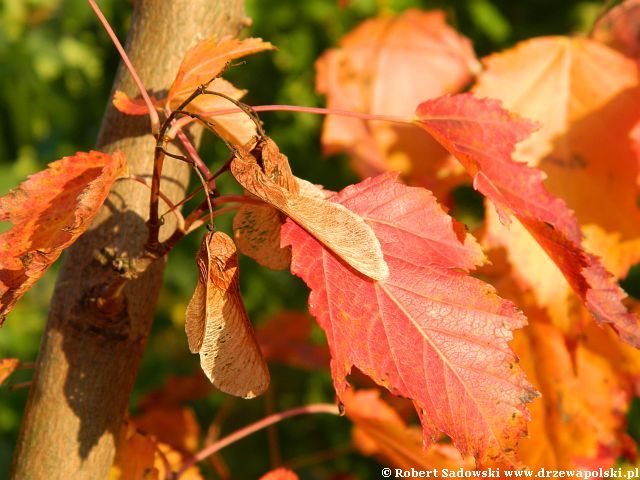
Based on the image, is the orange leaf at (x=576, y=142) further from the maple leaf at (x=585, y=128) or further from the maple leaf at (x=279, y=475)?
the maple leaf at (x=279, y=475)

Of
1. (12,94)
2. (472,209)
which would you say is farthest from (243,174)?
(12,94)

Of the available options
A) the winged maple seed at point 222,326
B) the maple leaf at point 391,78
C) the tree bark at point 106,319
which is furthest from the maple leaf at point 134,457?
the maple leaf at point 391,78

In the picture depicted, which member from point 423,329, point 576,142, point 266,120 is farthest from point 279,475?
point 266,120

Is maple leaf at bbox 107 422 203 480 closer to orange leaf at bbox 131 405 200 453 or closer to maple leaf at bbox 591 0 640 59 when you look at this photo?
orange leaf at bbox 131 405 200 453

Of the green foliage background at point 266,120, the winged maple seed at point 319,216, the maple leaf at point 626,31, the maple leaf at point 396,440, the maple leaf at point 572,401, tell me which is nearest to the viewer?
the winged maple seed at point 319,216

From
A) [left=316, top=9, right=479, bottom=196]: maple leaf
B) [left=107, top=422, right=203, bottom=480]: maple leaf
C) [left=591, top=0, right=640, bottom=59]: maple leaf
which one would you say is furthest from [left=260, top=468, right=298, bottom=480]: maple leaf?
[left=591, top=0, right=640, bottom=59]: maple leaf

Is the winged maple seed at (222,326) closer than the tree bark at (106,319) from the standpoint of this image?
Yes
